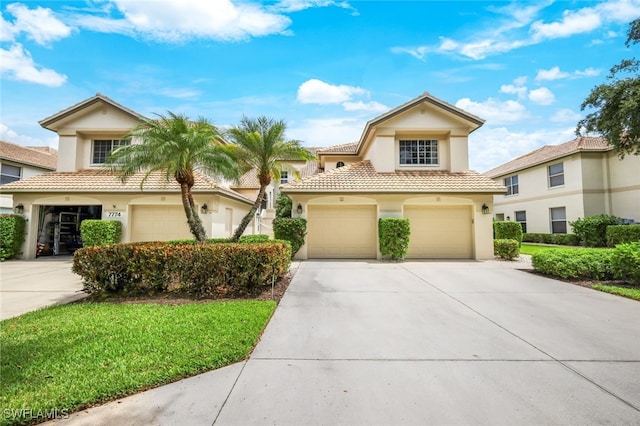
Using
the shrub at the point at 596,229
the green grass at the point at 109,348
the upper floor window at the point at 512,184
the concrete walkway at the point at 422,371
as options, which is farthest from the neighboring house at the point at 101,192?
the upper floor window at the point at 512,184

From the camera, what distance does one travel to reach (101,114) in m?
16.1

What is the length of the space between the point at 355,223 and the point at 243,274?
8.32 meters

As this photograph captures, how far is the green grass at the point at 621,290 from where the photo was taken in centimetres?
708

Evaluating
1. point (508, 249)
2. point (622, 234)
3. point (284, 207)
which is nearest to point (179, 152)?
point (284, 207)

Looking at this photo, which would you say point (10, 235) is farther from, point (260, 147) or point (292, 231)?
point (292, 231)

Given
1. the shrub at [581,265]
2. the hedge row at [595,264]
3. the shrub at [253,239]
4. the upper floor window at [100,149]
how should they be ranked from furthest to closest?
the upper floor window at [100,149] < the shrub at [253,239] < the shrub at [581,265] < the hedge row at [595,264]

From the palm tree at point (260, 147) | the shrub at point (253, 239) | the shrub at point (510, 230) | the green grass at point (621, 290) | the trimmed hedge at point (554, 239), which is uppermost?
the palm tree at point (260, 147)

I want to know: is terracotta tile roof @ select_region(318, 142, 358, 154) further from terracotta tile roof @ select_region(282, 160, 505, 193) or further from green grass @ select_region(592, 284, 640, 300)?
green grass @ select_region(592, 284, 640, 300)

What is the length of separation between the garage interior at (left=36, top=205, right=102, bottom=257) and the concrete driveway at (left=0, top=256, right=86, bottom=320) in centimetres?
350

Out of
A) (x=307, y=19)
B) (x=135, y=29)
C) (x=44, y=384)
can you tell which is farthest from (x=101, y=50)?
(x=44, y=384)

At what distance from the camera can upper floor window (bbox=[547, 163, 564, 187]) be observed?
21219mm

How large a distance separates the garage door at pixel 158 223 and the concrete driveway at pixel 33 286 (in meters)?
3.15

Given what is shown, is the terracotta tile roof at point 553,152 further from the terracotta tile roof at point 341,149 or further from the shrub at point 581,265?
the terracotta tile roof at point 341,149

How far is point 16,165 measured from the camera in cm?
2030
